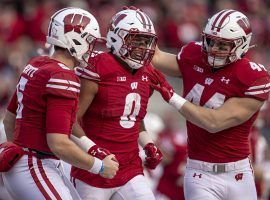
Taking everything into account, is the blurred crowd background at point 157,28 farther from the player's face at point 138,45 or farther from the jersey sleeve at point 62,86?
the jersey sleeve at point 62,86

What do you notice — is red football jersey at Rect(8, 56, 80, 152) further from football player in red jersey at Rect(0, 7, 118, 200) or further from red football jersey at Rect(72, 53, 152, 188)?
red football jersey at Rect(72, 53, 152, 188)

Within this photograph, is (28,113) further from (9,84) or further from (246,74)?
(9,84)

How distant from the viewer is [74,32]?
6.27m

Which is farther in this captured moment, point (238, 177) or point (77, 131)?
point (238, 177)

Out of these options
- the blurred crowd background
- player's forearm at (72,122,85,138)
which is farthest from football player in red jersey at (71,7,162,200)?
the blurred crowd background

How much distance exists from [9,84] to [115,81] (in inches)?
215

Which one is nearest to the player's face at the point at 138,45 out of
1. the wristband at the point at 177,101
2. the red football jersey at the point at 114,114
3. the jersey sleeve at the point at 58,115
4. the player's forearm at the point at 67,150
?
the red football jersey at the point at 114,114

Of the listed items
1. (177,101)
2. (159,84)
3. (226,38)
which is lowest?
(177,101)

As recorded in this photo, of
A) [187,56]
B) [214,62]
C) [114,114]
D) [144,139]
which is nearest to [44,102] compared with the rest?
[114,114]

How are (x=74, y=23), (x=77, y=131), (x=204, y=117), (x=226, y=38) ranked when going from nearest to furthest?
(x=74, y=23)
(x=77, y=131)
(x=204, y=117)
(x=226, y=38)

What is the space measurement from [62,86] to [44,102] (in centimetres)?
16

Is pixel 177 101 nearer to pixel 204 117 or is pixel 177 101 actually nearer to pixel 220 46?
pixel 204 117

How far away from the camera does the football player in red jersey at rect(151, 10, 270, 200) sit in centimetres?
701

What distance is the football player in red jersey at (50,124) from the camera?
5.93 metres
